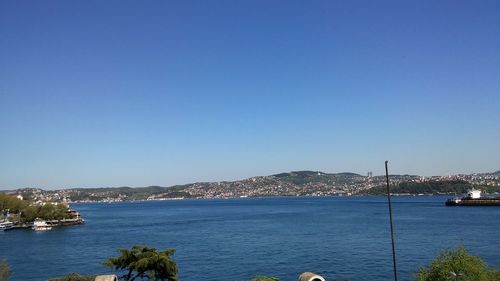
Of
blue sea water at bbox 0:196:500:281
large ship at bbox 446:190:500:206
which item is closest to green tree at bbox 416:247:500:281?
blue sea water at bbox 0:196:500:281

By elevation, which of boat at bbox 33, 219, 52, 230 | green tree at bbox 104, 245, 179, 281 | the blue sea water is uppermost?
green tree at bbox 104, 245, 179, 281

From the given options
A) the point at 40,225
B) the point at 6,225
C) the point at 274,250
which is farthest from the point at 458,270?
the point at 6,225

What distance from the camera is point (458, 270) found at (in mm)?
18781

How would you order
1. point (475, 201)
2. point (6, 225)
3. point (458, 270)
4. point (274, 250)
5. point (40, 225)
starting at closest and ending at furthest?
point (458, 270)
point (274, 250)
point (40, 225)
point (6, 225)
point (475, 201)

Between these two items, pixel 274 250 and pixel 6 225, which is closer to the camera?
pixel 274 250

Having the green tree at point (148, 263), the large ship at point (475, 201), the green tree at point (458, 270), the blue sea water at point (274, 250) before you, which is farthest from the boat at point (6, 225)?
the large ship at point (475, 201)

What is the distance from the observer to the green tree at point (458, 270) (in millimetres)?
18469

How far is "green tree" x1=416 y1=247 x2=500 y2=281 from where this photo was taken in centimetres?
1847

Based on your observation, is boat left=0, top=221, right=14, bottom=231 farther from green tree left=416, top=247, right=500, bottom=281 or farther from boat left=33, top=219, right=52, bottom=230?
green tree left=416, top=247, right=500, bottom=281

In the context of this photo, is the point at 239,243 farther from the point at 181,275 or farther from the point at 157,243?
the point at 181,275

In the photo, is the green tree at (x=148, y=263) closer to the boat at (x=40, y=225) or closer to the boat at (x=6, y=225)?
the boat at (x=40, y=225)

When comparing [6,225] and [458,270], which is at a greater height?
[458,270]

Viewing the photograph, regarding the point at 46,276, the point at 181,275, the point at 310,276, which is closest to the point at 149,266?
the point at 310,276

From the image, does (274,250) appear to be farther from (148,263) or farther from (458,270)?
(458,270)
